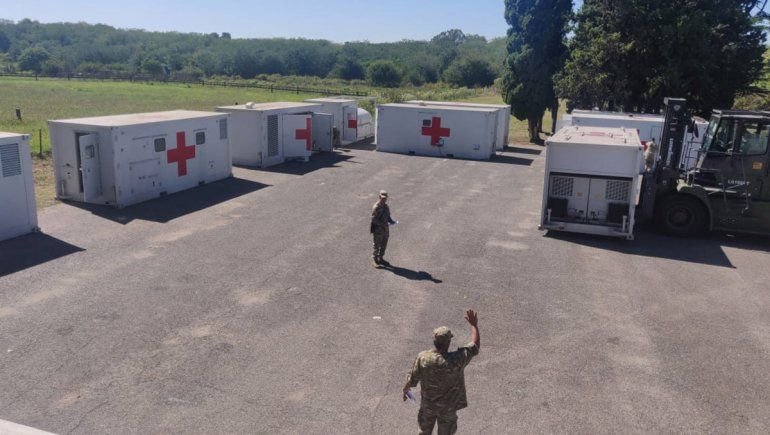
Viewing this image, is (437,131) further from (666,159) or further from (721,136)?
(721,136)

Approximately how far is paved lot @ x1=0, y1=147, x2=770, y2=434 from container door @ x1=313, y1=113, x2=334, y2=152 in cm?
1043

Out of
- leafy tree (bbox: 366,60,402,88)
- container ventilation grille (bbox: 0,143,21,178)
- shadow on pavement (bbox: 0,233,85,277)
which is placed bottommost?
shadow on pavement (bbox: 0,233,85,277)

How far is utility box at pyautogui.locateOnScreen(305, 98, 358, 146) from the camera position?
2856 centimetres

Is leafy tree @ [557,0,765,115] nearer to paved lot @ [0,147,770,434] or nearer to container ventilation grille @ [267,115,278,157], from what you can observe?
paved lot @ [0,147,770,434]

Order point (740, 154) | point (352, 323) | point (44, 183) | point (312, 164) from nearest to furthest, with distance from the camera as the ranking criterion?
1. point (352, 323)
2. point (740, 154)
3. point (44, 183)
4. point (312, 164)

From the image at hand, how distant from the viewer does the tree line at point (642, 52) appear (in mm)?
25203

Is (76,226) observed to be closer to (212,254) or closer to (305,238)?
(212,254)

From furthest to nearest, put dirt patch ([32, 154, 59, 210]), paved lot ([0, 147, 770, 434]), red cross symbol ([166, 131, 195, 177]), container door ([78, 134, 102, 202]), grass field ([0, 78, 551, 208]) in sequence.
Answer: grass field ([0, 78, 551, 208]) → red cross symbol ([166, 131, 195, 177]) → dirt patch ([32, 154, 59, 210]) → container door ([78, 134, 102, 202]) → paved lot ([0, 147, 770, 434])

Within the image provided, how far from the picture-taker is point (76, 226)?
13.8 meters

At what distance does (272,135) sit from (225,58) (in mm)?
120173

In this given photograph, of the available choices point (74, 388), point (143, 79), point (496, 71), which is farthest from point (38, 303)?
point (496, 71)

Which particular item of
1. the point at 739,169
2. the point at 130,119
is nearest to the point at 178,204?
the point at 130,119

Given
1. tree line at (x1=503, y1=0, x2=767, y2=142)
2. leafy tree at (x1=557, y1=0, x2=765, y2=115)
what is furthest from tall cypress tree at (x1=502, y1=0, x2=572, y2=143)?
leafy tree at (x1=557, y1=0, x2=765, y2=115)

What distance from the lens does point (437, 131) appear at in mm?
26484
